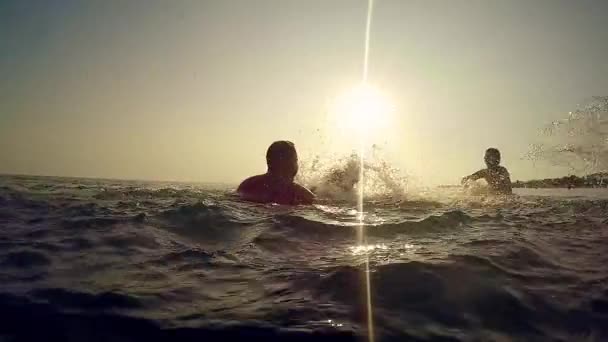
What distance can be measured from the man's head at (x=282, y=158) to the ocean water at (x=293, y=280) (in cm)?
303

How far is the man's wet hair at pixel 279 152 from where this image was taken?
9.71 meters

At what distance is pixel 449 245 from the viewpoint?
5.30 meters

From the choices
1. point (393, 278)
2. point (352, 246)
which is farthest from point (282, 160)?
point (393, 278)

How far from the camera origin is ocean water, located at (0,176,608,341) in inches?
112

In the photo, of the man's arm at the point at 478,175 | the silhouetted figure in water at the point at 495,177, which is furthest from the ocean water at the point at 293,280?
the man's arm at the point at 478,175

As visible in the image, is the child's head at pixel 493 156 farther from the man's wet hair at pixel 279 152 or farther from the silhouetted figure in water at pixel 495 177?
the man's wet hair at pixel 279 152

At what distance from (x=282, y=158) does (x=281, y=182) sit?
606 mm

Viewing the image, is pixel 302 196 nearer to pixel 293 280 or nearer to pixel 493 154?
pixel 293 280

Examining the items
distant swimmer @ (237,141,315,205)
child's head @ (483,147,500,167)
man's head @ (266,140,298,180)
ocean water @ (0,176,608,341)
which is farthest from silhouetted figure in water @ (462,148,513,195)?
man's head @ (266,140,298,180)

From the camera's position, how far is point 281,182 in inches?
385

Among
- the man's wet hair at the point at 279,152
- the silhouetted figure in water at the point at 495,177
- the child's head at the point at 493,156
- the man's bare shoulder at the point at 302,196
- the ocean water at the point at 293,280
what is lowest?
the ocean water at the point at 293,280

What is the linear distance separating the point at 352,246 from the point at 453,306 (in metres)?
2.09

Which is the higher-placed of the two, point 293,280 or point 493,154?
point 493,154

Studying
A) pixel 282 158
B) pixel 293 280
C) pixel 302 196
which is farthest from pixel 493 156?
pixel 293 280
